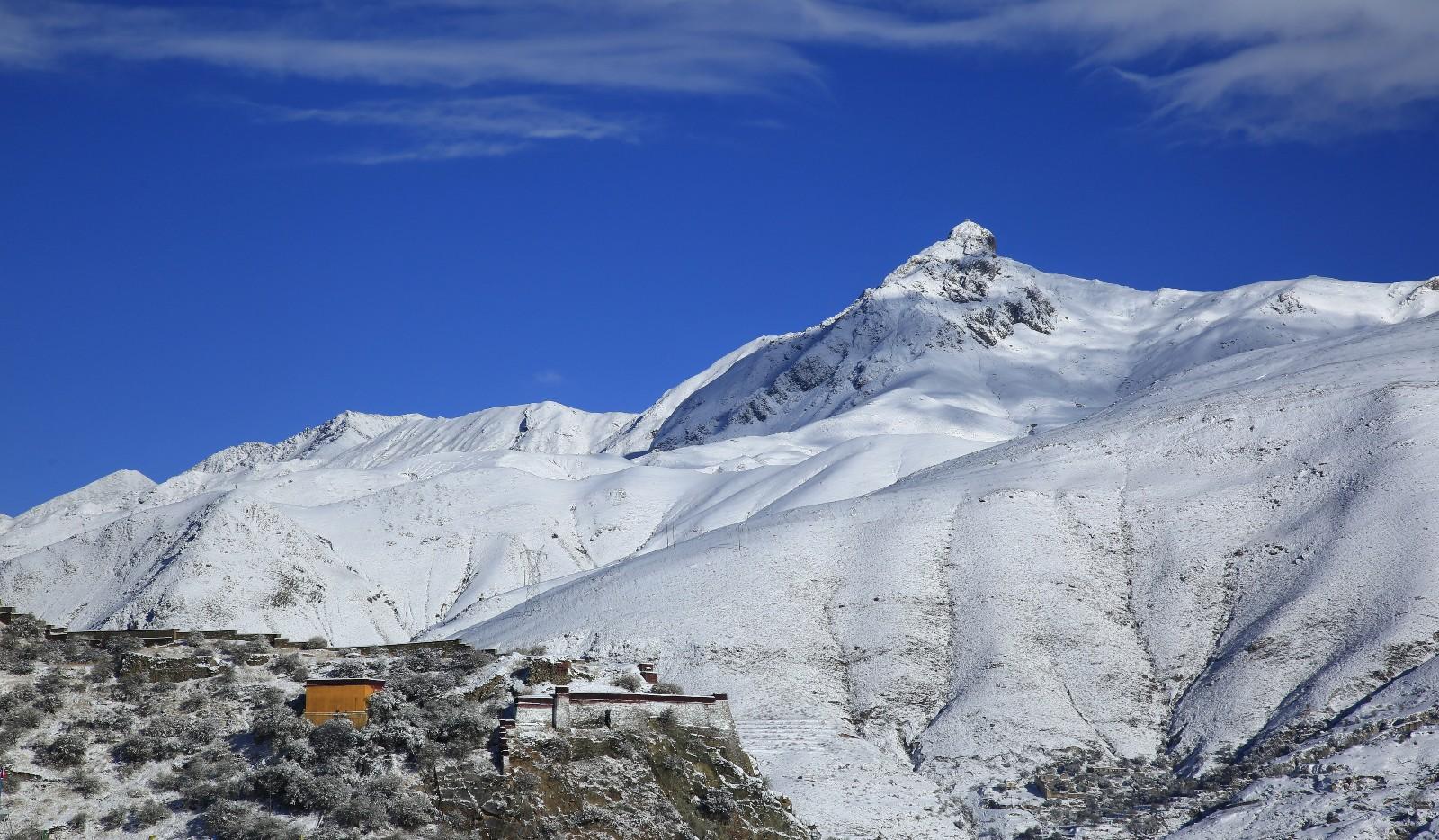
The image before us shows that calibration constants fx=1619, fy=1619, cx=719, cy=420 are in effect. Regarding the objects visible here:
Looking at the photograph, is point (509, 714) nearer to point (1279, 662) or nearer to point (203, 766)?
point (203, 766)

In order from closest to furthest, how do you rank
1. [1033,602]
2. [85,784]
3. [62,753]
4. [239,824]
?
[239,824] < [85,784] < [62,753] < [1033,602]

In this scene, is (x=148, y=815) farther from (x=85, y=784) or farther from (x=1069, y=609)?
(x=1069, y=609)

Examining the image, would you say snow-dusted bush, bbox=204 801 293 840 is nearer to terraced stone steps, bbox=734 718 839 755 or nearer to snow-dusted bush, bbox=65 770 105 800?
snow-dusted bush, bbox=65 770 105 800

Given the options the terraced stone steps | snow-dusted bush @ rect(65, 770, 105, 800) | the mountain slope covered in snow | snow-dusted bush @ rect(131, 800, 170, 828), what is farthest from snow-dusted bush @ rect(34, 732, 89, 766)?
the terraced stone steps

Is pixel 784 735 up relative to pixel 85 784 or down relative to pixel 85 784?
down

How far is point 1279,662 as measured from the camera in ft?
214

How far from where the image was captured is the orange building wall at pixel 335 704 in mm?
41062

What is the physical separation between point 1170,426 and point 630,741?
6463 cm

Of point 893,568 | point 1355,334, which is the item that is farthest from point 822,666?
point 1355,334

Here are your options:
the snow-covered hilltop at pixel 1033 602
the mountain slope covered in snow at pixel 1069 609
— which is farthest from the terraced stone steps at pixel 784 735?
the mountain slope covered in snow at pixel 1069 609

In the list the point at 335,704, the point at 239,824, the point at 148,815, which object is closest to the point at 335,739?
the point at 335,704

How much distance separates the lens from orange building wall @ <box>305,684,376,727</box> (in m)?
41.1

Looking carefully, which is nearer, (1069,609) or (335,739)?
(335,739)

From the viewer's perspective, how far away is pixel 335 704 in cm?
4122
